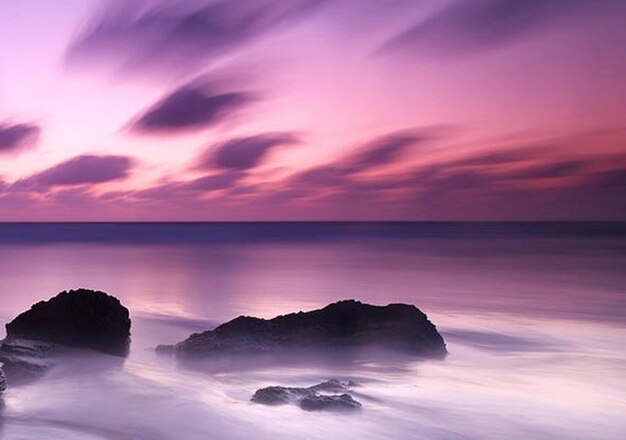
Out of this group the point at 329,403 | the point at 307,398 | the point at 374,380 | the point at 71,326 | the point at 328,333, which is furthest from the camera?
the point at 328,333

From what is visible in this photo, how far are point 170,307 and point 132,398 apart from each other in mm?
14983

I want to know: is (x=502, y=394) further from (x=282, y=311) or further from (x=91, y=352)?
(x=282, y=311)

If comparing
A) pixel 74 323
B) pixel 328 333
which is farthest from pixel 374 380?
pixel 74 323

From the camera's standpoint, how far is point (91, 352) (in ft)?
40.9

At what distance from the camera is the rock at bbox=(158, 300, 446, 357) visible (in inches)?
514

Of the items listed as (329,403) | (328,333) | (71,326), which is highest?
(328,333)

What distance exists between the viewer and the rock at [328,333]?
13.0 meters

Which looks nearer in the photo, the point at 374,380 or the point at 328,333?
the point at 374,380

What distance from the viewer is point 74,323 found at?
1274cm

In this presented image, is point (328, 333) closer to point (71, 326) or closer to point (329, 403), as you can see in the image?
point (329, 403)

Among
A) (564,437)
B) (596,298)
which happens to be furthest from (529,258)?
(564,437)

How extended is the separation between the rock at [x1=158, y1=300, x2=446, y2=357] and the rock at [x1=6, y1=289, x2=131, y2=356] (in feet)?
4.40

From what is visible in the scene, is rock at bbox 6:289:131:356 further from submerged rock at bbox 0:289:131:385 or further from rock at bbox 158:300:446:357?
rock at bbox 158:300:446:357

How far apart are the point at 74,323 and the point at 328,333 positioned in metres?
5.58
